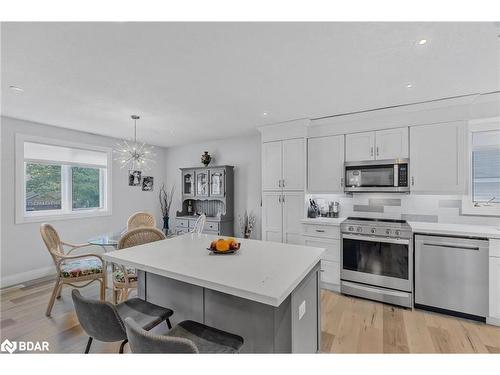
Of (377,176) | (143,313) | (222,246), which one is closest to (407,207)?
(377,176)

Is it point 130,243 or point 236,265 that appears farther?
point 130,243

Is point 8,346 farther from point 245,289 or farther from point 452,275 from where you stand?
point 452,275

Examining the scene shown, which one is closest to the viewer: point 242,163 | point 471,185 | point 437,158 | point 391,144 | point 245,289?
point 245,289

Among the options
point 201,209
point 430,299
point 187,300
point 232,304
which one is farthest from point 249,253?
point 201,209

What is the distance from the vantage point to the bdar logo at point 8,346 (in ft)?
6.81

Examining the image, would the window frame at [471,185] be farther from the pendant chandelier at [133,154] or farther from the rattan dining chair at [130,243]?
the pendant chandelier at [133,154]

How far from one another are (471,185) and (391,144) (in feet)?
3.62

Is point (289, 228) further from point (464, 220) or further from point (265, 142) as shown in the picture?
point (464, 220)

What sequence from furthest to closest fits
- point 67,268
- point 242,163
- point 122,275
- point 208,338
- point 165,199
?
point 165,199
point 242,163
point 67,268
point 122,275
point 208,338

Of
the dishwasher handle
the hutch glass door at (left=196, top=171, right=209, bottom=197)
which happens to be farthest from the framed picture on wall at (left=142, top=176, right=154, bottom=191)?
the dishwasher handle

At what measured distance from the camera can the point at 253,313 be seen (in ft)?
4.59

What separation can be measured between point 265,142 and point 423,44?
2507 millimetres

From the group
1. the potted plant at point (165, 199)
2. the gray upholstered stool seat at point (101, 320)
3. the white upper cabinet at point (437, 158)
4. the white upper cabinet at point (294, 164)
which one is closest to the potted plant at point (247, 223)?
the white upper cabinet at point (294, 164)
